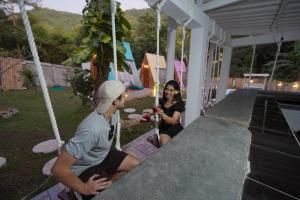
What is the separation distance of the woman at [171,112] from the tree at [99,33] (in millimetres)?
1239

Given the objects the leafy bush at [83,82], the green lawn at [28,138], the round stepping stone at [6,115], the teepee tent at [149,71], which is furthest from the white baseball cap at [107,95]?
the teepee tent at [149,71]

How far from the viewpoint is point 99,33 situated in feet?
9.85

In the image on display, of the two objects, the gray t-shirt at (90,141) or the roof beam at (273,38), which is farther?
the roof beam at (273,38)

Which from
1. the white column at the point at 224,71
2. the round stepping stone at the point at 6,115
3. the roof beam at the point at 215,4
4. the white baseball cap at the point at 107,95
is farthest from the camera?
the white column at the point at 224,71

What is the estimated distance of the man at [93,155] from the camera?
1144mm

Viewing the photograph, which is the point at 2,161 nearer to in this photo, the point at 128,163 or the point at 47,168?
the point at 47,168

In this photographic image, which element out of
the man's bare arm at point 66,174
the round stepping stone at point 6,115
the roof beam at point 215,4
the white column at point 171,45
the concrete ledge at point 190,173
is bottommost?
the round stepping stone at point 6,115

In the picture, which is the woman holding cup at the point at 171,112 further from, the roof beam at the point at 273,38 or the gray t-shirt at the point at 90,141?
the roof beam at the point at 273,38

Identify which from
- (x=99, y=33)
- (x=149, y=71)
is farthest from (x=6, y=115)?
(x=149, y=71)

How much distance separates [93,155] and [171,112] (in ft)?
5.42

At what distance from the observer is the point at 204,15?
3043 millimetres

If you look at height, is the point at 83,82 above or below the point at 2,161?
above

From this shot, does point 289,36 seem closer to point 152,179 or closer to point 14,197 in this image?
point 152,179

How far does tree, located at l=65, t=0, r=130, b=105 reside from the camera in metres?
2.98
